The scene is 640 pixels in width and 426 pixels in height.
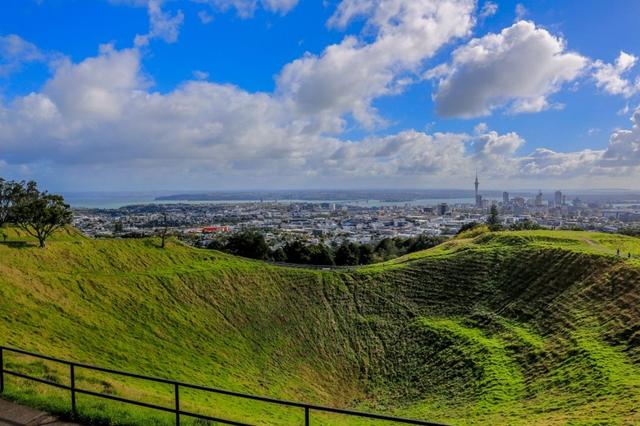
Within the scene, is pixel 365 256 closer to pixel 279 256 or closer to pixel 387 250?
pixel 387 250

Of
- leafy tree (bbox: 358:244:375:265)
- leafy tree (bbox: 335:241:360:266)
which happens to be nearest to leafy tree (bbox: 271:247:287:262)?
leafy tree (bbox: 335:241:360:266)

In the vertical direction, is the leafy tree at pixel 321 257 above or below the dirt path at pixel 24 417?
below

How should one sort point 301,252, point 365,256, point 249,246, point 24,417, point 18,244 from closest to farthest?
point 24,417 < point 18,244 < point 301,252 < point 365,256 < point 249,246

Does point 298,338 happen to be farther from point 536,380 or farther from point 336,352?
point 536,380

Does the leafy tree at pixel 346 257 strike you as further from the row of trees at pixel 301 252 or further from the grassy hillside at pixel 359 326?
the grassy hillside at pixel 359 326

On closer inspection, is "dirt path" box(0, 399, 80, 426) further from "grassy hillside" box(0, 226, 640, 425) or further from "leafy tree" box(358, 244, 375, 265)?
"leafy tree" box(358, 244, 375, 265)

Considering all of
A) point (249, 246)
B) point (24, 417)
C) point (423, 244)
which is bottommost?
point (423, 244)

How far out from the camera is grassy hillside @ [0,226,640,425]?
766 inches

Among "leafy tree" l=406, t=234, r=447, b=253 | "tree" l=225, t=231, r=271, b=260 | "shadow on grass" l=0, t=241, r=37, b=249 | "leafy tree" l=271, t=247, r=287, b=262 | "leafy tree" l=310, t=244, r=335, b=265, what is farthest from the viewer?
"leafy tree" l=406, t=234, r=447, b=253

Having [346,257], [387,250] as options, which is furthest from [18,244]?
[387,250]

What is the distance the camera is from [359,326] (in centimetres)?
3362

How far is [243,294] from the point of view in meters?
36.7

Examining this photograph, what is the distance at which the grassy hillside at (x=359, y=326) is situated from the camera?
19453 mm

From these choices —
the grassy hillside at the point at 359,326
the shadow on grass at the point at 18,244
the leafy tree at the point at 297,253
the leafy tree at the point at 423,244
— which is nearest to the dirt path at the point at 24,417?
the grassy hillside at the point at 359,326
